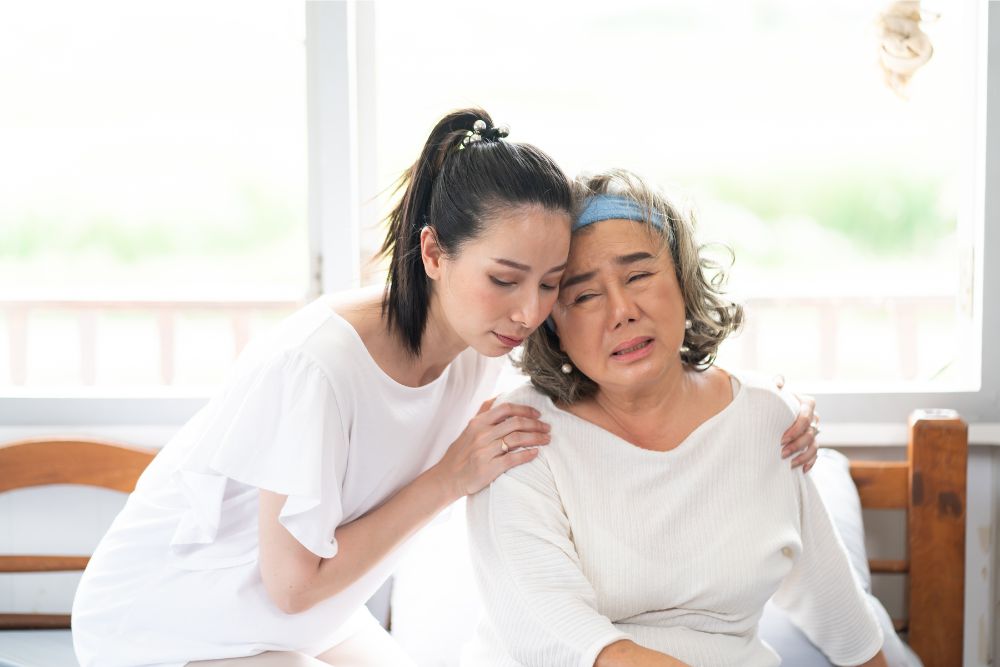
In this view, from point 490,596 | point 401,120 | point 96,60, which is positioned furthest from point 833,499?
point 96,60

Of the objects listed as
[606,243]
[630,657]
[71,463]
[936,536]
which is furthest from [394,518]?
[936,536]

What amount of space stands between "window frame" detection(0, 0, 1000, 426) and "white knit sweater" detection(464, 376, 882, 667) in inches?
31.2

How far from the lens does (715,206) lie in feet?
9.22

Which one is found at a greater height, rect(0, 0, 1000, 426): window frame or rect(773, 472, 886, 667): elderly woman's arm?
rect(0, 0, 1000, 426): window frame

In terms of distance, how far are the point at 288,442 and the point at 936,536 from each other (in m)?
1.44

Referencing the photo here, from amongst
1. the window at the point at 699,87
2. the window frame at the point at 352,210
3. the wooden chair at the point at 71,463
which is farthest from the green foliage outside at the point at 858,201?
the wooden chair at the point at 71,463

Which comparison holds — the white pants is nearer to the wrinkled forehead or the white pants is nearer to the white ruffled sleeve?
the white ruffled sleeve

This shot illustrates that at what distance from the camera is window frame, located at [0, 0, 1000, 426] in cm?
208

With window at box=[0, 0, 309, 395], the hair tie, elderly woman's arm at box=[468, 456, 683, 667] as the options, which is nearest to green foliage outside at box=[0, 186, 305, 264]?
window at box=[0, 0, 309, 395]

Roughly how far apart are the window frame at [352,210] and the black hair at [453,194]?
724 millimetres

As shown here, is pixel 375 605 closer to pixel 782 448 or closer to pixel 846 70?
pixel 782 448

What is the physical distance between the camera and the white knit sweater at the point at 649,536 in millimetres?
1369

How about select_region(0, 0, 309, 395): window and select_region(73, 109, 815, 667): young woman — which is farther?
select_region(0, 0, 309, 395): window

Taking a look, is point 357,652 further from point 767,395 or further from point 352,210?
point 352,210
